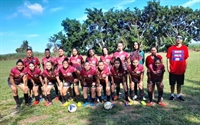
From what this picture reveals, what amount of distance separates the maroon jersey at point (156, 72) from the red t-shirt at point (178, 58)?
0.66 meters

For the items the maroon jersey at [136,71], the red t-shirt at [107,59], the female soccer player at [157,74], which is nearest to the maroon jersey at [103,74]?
the red t-shirt at [107,59]

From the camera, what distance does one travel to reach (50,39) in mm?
59094

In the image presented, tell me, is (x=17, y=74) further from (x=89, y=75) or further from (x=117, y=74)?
(x=117, y=74)

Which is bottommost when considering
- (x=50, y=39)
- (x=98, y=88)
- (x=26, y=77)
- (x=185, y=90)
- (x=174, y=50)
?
(x=185, y=90)

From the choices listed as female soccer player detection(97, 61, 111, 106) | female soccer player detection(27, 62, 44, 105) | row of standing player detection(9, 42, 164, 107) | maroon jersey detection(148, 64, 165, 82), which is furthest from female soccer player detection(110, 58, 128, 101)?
female soccer player detection(27, 62, 44, 105)

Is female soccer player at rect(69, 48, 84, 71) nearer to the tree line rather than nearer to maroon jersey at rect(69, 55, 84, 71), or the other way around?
maroon jersey at rect(69, 55, 84, 71)

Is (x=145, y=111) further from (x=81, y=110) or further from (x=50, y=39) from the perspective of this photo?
(x=50, y=39)

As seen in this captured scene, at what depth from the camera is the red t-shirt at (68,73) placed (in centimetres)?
624

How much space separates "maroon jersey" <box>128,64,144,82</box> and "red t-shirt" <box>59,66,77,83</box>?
1981 mm

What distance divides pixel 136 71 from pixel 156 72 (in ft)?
2.13

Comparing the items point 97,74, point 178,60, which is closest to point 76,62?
point 97,74

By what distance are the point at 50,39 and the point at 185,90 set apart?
56093 millimetres

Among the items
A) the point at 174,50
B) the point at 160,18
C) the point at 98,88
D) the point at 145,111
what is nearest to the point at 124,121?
the point at 145,111

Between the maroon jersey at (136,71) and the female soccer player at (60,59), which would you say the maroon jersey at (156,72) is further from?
the female soccer player at (60,59)
